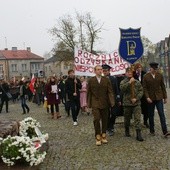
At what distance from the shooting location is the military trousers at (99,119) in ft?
30.9

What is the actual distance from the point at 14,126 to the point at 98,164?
7.42 ft

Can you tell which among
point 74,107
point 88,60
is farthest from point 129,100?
point 88,60

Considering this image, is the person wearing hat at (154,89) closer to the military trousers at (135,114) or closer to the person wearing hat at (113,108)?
the military trousers at (135,114)

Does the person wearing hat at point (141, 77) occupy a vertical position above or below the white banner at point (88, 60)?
below

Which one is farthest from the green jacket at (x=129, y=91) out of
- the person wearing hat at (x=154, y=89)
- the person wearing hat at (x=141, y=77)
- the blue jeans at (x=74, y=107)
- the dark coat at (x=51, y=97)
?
the dark coat at (x=51, y=97)

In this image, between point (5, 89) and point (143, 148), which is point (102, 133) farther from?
point (5, 89)

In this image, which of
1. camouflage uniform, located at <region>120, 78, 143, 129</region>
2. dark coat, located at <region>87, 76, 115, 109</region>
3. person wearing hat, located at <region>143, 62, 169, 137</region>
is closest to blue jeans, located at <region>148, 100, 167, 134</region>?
person wearing hat, located at <region>143, 62, 169, 137</region>

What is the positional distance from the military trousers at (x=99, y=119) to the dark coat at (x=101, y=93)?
0.12m

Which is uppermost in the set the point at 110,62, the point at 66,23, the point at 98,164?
the point at 66,23

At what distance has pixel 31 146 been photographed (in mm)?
6703

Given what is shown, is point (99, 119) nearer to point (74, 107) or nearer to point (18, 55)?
point (74, 107)

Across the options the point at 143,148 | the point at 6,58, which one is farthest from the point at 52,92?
the point at 6,58

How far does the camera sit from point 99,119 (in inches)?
371

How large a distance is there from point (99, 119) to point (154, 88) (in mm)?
1682
